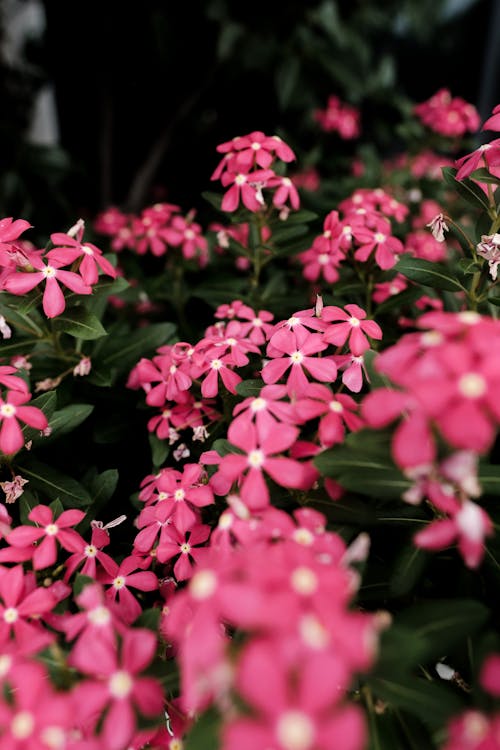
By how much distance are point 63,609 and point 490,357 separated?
0.63 metres

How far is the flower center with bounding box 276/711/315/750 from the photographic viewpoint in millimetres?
397

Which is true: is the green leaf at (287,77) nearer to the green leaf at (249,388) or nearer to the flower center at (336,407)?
the green leaf at (249,388)

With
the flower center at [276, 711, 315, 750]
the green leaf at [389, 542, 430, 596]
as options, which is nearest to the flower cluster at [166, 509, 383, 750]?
the flower center at [276, 711, 315, 750]

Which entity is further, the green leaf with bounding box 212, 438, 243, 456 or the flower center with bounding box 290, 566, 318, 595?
the green leaf with bounding box 212, 438, 243, 456

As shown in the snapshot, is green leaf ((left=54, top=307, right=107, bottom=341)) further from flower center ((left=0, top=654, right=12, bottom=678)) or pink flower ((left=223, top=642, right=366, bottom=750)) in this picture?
pink flower ((left=223, top=642, right=366, bottom=750))

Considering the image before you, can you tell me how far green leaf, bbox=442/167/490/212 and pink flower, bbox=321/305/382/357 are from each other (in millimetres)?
316

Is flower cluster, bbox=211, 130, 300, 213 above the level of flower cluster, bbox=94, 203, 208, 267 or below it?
above

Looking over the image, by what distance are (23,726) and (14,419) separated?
40cm

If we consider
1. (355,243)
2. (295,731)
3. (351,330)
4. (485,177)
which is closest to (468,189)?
(485,177)

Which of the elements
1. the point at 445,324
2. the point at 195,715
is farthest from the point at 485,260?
the point at 195,715

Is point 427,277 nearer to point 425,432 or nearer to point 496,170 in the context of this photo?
point 496,170

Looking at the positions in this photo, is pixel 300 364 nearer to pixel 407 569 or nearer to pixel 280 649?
pixel 407 569

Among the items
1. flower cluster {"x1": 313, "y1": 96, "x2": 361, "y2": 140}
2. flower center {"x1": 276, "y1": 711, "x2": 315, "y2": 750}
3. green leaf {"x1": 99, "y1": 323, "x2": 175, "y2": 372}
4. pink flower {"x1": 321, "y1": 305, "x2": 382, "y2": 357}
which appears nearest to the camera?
flower center {"x1": 276, "y1": 711, "x2": 315, "y2": 750}

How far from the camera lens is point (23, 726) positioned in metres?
0.51
